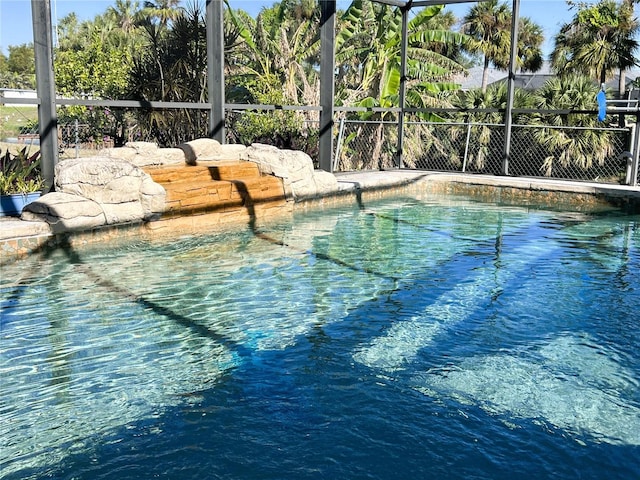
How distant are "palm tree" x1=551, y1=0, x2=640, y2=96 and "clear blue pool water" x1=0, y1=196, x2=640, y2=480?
764 inches

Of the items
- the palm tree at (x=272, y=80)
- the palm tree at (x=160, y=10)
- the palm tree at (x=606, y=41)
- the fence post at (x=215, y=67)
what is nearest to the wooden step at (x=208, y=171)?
the fence post at (x=215, y=67)

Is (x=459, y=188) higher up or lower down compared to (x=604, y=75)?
lower down

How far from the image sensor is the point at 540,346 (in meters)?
4.51

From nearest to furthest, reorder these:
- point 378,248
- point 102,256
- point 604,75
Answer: point 102,256, point 378,248, point 604,75

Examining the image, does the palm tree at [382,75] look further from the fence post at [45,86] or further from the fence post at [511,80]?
the fence post at [45,86]

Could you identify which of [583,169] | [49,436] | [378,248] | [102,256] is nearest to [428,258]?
[378,248]

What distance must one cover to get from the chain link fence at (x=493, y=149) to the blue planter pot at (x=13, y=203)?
899cm

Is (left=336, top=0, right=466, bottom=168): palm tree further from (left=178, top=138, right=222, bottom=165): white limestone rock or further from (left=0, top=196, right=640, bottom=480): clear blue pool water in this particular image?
(left=0, top=196, right=640, bottom=480): clear blue pool water

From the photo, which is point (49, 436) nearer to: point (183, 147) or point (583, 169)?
→ point (183, 147)

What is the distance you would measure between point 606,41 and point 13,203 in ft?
76.2

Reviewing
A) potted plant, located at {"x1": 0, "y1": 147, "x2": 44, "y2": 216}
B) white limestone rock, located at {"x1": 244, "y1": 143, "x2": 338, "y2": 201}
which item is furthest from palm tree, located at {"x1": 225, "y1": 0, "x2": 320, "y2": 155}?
potted plant, located at {"x1": 0, "y1": 147, "x2": 44, "y2": 216}

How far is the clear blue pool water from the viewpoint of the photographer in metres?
3.06

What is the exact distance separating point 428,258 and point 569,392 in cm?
348

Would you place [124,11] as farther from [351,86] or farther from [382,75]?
[382,75]
